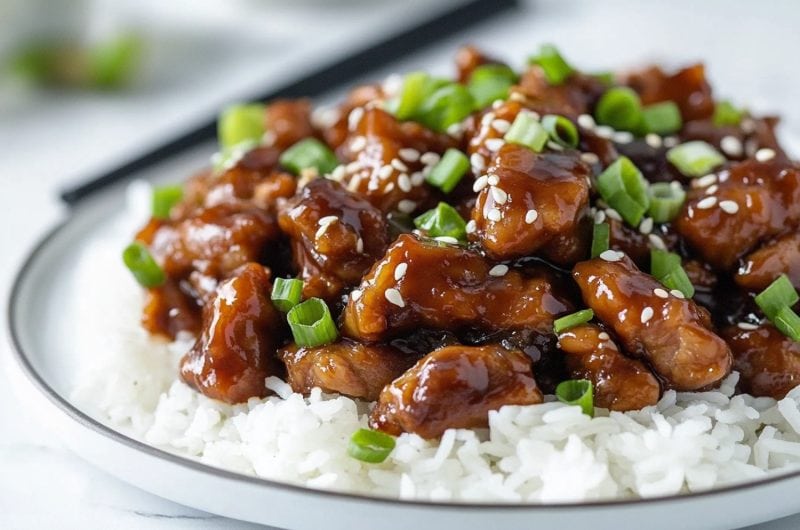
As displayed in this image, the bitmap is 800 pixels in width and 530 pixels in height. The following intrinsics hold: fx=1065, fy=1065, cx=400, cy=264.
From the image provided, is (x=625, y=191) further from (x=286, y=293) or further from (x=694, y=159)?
(x=286, y=293)

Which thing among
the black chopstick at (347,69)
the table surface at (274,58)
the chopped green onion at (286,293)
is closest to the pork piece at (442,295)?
the chopped green onion at (286,293)

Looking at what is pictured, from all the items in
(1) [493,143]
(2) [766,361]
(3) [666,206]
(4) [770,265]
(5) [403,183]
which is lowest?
(2) [766,361]

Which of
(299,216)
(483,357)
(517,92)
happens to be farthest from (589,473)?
(517,92)

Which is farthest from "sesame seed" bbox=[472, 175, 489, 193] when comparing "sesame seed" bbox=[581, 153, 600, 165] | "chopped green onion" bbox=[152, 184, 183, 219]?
"chopped green onion" bbox=[152, 184, 183, 219]

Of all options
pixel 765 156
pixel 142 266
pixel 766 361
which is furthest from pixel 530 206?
pixel 142 266

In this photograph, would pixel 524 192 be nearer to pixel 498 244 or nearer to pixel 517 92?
pixel 498 244

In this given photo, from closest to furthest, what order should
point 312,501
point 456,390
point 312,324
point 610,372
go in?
point 312,501, point 456,390, point 610,372, point 312,324
